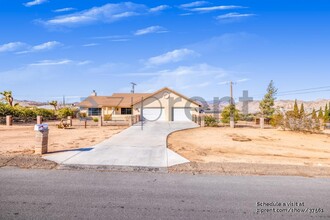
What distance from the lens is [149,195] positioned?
20.2ft

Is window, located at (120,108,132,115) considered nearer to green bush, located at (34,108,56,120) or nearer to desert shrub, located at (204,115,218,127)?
green bush, located at (34,108,56,120)

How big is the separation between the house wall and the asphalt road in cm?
2744

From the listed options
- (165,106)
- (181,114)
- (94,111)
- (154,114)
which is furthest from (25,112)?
(181,114)

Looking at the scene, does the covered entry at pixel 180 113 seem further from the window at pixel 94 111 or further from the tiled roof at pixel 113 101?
the window at pixel 94 111

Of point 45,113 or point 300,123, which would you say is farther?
point 45,113

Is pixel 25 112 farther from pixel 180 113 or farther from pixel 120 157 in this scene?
pixel 120 157

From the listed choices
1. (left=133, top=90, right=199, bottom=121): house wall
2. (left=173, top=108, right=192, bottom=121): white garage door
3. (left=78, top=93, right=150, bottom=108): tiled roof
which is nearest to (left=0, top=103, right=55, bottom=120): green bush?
(left=78, top=93, right=150, bottom=108): tiled roof

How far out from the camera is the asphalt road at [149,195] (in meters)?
5.15

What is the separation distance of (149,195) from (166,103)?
97.7ft

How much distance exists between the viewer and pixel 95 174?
807 cm

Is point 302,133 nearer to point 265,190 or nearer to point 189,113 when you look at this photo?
point 189,113

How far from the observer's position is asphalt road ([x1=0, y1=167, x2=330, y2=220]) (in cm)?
515

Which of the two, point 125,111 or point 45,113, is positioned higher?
point 125,111

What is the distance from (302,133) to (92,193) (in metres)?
22.4
